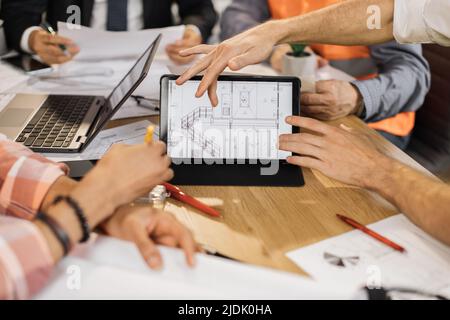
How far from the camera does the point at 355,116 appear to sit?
55.8 inches

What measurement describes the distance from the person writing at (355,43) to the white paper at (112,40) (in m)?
0.44

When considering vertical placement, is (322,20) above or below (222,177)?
above

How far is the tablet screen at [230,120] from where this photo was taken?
1.06m

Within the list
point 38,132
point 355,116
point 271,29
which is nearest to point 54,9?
point 38,132

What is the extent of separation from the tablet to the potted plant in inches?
19.5

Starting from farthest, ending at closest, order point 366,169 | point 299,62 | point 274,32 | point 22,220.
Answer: point 299,62 → point 274,32 → point 366,169 → point 22,220

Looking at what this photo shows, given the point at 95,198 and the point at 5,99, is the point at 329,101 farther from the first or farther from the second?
the point at 5,99

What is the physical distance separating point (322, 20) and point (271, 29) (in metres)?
0.15

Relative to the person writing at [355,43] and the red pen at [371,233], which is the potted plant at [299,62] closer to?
the person writing at [355,43]

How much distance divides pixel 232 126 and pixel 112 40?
0.71 m

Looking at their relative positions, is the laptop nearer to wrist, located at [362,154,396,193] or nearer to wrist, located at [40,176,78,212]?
wrist, located at [40,176,78,212]

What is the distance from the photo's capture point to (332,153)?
3.46ft

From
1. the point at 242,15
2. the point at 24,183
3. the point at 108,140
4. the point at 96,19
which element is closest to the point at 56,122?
the point at 108,140
